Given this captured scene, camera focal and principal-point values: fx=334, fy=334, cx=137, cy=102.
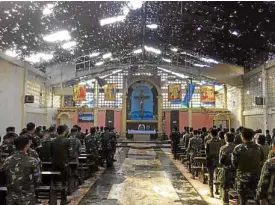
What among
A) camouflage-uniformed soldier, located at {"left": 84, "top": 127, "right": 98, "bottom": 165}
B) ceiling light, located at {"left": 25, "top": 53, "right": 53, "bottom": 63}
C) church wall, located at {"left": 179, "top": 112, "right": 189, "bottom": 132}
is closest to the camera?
camouflage-uniformed soldier, located at {"left": 84, "top": 127, "right": 98, "bottom": 165}

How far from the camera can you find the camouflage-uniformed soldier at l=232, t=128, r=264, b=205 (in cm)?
501

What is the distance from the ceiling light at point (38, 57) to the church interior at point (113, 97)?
0.07m

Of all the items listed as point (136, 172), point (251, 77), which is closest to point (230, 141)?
point (136, 172)

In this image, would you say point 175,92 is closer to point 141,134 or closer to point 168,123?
point 168,123

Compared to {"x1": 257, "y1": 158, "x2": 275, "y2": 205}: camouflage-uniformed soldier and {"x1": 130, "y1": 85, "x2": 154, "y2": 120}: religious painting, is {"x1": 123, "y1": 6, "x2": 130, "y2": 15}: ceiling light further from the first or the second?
{"x1": 130, "y1": 85, "x2": 154, "y2": 120}: religious painting

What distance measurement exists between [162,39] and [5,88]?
8229mm

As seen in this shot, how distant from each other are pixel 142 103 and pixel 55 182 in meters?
23.5

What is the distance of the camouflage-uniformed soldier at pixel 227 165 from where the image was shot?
627 cm

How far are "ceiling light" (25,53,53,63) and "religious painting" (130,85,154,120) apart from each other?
537 inches

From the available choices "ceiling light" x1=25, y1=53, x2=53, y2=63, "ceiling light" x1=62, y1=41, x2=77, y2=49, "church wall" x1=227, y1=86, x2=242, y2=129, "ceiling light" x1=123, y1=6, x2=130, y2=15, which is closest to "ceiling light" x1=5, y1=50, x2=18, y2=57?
"ceiling light" x1=25, y1=53, x2=53, y2=63

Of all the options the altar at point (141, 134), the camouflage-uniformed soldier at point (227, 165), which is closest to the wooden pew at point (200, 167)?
the camouflage-uniformed soldier at point (227, 165)

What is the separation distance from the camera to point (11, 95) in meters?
14.7

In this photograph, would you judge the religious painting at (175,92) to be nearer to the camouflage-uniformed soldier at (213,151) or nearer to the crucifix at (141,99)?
the crucifix at (141,99)

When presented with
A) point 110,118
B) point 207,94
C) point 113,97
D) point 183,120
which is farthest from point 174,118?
point 113,97
